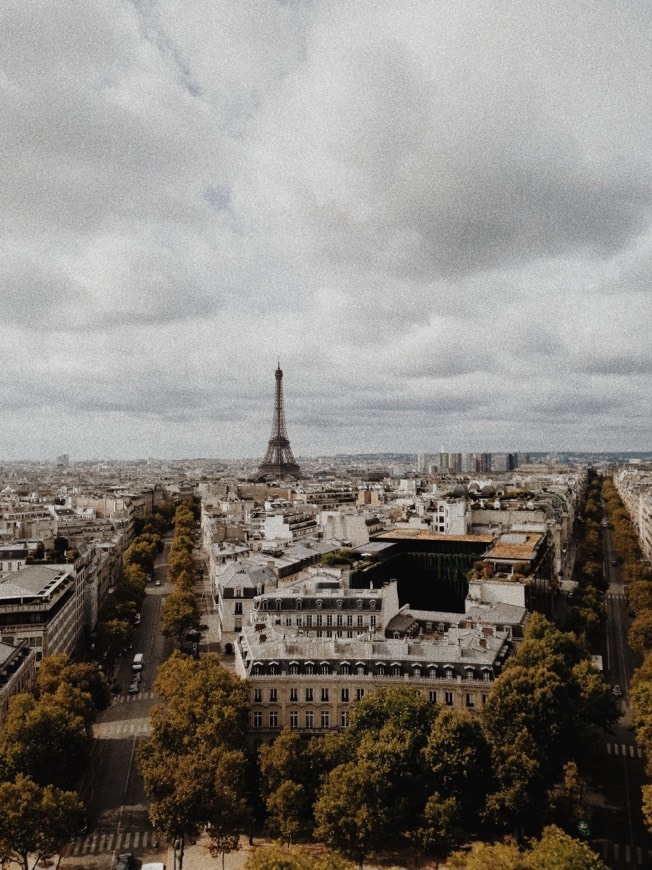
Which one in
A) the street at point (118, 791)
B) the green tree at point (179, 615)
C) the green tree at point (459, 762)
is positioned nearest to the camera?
the street at point (118, 791)

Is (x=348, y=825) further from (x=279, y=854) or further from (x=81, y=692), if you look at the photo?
(x=81, y=692)

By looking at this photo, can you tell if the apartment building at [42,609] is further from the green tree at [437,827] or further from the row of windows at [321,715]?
the green tree at [437,827]

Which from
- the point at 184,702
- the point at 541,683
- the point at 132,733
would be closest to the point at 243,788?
the point at 184,702

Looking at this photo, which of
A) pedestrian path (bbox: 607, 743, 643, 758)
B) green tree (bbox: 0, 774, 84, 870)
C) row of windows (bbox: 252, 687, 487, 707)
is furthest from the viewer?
pedestrian path (bbox: 607, 743, 643, 758)

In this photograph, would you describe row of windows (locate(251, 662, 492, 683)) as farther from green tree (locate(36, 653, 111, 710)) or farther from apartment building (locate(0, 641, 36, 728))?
apartment building (locate(0, 641, 36, 728))

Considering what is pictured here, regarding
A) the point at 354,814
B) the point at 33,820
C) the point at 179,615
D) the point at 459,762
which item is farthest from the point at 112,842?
the point at 179,615

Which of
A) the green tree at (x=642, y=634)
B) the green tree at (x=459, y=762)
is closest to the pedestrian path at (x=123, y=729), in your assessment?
the green tree at (x=459, y=762)

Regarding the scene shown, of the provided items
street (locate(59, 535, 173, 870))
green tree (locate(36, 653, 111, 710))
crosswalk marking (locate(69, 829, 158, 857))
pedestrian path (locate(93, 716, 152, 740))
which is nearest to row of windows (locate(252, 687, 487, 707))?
street (locate(59, 535, 173, 870))
